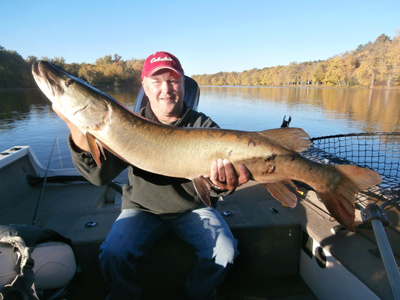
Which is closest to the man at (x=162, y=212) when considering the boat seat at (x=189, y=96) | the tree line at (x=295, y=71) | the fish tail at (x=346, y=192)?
the fish tail at (x=346, y=192)

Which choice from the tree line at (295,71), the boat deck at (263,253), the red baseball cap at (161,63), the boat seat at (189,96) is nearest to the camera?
the boat deck at (263,253)

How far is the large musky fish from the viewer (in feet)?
6.24

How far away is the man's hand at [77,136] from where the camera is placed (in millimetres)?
1957

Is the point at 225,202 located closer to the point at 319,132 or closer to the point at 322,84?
the point at 319,132

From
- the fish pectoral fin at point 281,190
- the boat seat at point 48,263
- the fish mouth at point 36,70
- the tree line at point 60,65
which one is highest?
the tree line at point 60,65

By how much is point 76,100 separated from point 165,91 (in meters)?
0.83

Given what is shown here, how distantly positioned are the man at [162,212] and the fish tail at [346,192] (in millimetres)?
685

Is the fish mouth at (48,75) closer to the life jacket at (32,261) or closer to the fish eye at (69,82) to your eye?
the fish eye at (69,82)

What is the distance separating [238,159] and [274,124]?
54.4ft

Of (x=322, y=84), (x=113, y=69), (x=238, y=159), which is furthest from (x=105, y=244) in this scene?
(x=322, y=84)

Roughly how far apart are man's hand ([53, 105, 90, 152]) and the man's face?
0.82m

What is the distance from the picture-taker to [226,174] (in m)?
1.99

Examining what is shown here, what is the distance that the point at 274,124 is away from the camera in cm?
1764

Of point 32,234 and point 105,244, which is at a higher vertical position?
point 32,234
